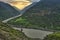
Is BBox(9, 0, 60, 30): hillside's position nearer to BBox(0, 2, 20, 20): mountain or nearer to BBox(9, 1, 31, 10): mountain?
BBox(0, 2, 20, 20): mountain

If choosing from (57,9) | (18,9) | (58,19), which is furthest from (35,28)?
(57,9)

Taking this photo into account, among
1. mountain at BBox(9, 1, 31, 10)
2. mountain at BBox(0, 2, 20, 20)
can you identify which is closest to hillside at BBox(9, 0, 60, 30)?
mountain at BBox(0, 2, 20, 20)

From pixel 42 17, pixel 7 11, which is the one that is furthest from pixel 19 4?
pixel 42 17

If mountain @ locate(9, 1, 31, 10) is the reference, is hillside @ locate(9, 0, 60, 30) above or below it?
below

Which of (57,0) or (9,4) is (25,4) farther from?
(57,0)

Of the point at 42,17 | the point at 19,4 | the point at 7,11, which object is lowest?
the point at 42,17

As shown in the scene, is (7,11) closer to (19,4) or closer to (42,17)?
(19,4)
